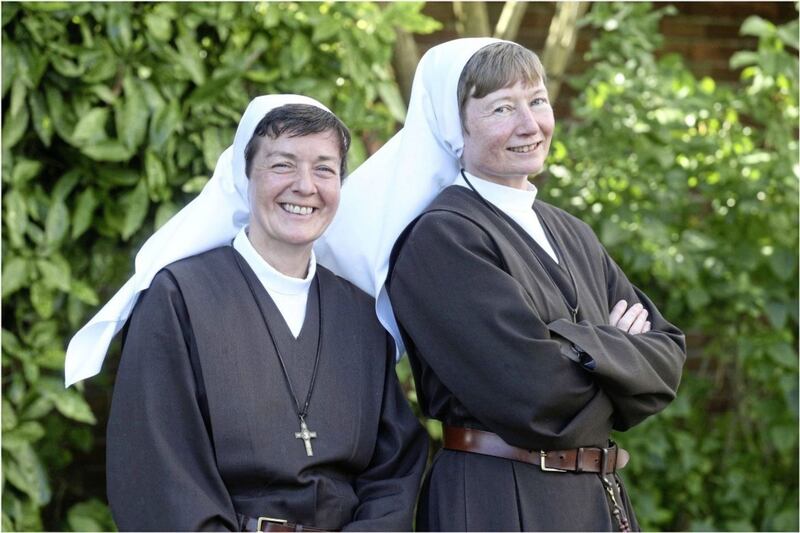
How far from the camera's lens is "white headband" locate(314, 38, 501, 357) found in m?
2.95

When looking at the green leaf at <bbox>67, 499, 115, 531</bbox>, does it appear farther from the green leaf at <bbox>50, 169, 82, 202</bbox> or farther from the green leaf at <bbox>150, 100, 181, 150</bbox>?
the green leaf at <bbox>150, 100, 181, 150</bbox>

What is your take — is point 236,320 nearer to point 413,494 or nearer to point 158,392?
point 158,392

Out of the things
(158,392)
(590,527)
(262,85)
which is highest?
(262,85)

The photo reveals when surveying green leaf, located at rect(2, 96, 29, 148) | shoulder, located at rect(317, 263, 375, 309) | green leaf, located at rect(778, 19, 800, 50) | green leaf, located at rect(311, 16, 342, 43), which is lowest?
shoulder, located at rect(317, 263, 375, 309)

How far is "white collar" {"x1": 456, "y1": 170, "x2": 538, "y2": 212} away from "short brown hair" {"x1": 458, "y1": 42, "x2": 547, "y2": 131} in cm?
15

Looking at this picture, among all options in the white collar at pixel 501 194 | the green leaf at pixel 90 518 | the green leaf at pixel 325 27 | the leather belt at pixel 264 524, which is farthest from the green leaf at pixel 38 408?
the white collar at pixel 501 194

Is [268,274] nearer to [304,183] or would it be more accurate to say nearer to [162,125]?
[304,183]

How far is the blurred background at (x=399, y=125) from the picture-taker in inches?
147

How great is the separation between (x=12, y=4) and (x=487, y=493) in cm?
214

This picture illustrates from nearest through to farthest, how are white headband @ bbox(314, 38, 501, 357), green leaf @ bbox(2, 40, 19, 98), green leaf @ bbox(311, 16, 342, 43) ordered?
white headband @ bbox(314, 38, 501, 357) < green leaf @ bbox(2, 40, 19, 98) < green leaf @ bbox(311, 16, 342, 43)

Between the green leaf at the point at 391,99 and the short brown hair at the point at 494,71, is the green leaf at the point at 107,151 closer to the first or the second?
the green leaf at the point at 391,99

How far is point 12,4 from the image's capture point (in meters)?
3.63

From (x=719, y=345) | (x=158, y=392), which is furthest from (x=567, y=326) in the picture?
(x=719, y=345)

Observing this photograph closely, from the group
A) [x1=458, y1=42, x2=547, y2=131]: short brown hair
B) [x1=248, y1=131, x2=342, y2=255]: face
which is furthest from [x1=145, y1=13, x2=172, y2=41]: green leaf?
[x1=458, y1=42, x2=547, y2=131]: short brown hair
